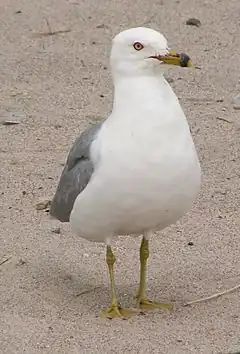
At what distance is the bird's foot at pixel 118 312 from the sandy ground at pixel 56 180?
4cm

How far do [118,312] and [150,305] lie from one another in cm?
18

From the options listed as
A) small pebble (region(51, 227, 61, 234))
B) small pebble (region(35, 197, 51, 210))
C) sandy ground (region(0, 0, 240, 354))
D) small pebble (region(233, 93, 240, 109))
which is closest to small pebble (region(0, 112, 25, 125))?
sandy ground (region(0, 0, 240, 354))

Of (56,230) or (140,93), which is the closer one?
(140,93)

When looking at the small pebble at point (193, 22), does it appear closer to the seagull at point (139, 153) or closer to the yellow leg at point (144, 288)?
the yellow leg at point (144, 288)

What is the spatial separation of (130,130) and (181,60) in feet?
1.12

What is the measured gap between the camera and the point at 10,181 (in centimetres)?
618

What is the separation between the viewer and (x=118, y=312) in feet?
15.6

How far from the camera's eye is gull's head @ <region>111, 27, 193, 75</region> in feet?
14.6

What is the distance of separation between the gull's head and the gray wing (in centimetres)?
30

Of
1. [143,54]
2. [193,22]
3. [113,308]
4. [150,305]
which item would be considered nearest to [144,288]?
[150,305]

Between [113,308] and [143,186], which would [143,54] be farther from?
[113,308]

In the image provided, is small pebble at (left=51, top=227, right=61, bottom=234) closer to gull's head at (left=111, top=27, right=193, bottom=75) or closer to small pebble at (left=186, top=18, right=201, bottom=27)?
gull's head at (left=111, top=27, right=193, bottom=75)

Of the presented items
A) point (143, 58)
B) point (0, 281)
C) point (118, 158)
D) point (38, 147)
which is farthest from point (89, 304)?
point (38, 147)

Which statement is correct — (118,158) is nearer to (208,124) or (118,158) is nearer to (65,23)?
(208,124)
